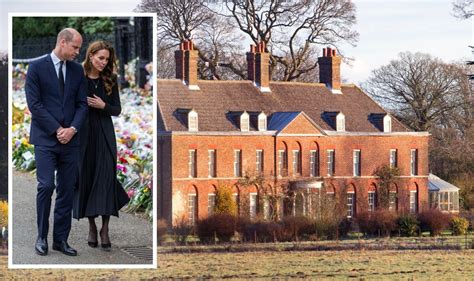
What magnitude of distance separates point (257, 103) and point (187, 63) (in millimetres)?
983

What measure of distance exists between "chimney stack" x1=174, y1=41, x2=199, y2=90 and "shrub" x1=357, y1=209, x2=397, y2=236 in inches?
102

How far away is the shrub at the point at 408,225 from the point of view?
1430 cm

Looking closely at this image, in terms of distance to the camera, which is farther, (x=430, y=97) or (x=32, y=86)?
(x=430, y=97)

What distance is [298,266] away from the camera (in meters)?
14.0

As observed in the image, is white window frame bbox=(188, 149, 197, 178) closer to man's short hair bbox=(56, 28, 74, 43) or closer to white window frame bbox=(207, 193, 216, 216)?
white window frame bbox=(207, 193, 216, 216)

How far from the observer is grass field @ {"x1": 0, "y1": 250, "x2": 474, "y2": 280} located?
44.4 ft

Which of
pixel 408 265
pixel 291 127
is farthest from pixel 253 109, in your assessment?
pixel 408 265

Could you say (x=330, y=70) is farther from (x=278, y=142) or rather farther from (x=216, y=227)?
(x=216, y=227)

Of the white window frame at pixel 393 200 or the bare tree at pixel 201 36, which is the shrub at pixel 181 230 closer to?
the bare tree at pixel 201 36

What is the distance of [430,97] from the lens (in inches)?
575

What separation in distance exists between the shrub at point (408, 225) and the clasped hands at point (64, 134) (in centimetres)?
444

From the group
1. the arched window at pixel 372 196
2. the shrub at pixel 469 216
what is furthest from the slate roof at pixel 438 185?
the arched window at pixel 372 196

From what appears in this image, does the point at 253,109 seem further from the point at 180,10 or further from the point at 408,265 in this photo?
the point at 408,265

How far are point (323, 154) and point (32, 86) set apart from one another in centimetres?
382
